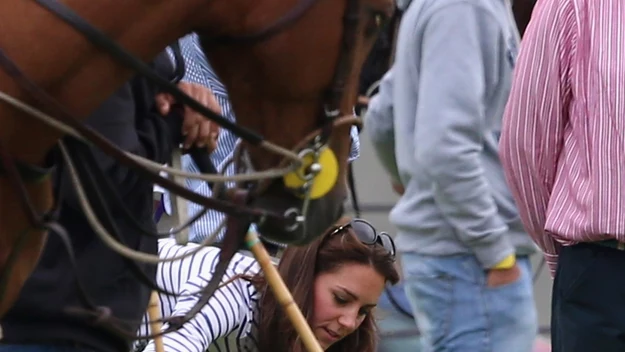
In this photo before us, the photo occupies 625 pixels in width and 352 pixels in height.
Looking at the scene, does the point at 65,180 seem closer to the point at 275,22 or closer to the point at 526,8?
the point at 275,22

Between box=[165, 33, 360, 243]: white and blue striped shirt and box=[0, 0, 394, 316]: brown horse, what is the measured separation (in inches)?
27.4

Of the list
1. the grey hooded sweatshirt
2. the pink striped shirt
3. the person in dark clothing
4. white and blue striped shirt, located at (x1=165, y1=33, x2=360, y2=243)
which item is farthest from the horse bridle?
the grey hooded sweatshirt

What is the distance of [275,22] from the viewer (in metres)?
→ 2.21

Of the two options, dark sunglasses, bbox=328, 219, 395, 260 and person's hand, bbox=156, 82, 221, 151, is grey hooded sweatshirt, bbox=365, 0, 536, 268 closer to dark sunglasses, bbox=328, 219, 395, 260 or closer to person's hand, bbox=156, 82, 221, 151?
dark sunglasses, bbox=328, 219, 395, 260

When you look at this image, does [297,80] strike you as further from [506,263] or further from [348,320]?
[506,263]

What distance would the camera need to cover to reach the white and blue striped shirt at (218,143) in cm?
318

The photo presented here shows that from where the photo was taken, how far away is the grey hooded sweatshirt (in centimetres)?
375

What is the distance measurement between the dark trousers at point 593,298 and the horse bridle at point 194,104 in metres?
0.95

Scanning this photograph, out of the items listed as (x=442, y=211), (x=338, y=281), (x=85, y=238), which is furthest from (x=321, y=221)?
(x=442, y=211)

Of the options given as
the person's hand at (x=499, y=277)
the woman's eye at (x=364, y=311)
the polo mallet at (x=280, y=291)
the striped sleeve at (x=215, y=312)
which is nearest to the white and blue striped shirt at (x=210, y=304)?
the striped sleeve at (x=215, y=312)

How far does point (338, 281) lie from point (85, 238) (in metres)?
0.98

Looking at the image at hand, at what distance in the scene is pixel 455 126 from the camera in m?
3.74

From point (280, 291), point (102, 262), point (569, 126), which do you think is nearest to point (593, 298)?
point (569, 126)

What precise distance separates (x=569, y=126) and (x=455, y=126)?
0.54 meters
